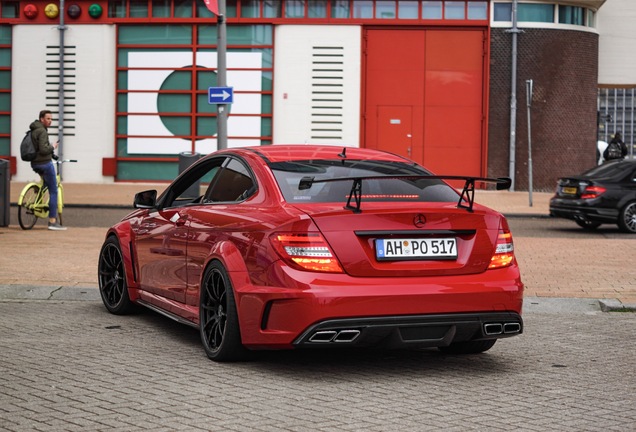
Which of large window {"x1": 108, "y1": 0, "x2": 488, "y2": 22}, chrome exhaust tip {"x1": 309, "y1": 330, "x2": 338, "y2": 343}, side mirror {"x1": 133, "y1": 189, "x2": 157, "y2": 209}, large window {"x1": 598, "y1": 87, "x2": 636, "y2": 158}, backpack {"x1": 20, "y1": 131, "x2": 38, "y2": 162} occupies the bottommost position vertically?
chrome exhaust tip {"x1": 309, "y1": 330, "x2": 338, "y2": 343}


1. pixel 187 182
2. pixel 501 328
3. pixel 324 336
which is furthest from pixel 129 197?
pixel 324 336

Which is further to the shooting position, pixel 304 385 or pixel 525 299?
pixel 525 299

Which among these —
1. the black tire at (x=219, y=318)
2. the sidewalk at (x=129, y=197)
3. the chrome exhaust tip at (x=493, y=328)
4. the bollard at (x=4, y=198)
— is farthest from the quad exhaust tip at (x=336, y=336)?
the sidewalk at (x=129, y=197)

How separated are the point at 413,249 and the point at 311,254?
0.59 m

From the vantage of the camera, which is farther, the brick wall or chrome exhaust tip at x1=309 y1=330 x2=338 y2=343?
the brick wall

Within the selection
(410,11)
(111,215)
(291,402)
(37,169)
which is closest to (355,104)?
(410,11)

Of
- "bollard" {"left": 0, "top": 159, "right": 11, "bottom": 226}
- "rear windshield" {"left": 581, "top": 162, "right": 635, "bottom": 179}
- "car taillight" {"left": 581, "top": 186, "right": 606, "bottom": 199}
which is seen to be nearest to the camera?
"bollard" {"left": 0, "top": 159, "right": 11, "bottom": 226}

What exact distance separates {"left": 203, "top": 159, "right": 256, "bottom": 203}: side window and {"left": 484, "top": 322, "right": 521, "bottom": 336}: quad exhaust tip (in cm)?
168

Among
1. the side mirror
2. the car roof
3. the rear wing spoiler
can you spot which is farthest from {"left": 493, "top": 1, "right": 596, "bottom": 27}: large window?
the rear wing spoiler

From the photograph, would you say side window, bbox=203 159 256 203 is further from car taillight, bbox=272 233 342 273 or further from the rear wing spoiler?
car taillight, bbox=272 233 342 273

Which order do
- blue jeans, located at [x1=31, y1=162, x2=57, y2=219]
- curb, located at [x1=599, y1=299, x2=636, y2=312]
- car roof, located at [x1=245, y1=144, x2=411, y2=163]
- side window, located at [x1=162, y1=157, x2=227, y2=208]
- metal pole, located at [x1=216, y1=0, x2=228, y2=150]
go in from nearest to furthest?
car roof, located at [x1=245, y1=144, x2=411, y2=163] < side window, located at [x1=162, y1=157, x2=227, y2=208] < curb, located at [x1=599, y1=299, x2=636, y2=312] < blue jeans, located at [x1=31, y1=162, x2=57, y2=219] < metal pole, located at [x1=216, y1=0, x2=228, y2=150]

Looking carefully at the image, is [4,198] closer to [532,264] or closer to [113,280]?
[532,264]

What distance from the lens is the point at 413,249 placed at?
6.53m

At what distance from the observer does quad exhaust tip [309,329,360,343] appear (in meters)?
6.33
